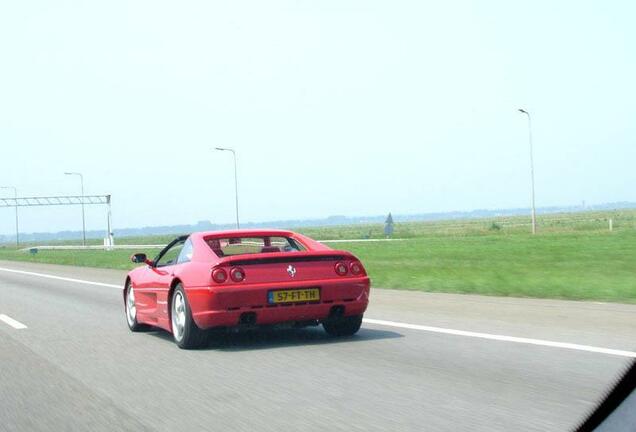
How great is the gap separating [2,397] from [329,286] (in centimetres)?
341

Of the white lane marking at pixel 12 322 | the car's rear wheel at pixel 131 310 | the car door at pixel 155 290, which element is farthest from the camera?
the white lane marking at pixel 12 322

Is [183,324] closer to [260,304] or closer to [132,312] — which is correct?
[260,304]

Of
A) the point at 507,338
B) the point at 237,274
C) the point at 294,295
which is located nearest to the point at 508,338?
the point at 507,338

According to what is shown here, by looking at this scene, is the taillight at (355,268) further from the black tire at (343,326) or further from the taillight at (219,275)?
the taillight at (219,275)

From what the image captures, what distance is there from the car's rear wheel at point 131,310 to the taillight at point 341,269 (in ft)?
10.6

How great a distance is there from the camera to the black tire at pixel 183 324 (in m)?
8.71

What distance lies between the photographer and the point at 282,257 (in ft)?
28.3

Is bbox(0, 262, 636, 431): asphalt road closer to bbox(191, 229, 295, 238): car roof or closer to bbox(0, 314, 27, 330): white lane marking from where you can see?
bbox(0, 314, 27, 330): white lane marking

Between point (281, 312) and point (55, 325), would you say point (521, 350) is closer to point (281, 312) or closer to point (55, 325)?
point (281, 312)

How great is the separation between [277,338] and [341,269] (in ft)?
4.49

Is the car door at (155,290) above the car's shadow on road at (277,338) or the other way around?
above

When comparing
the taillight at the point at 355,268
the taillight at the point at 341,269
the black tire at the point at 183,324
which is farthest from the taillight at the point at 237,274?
the taillight at the point at 355,268

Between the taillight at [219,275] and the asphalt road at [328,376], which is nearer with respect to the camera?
the asphalt road at [328,376]

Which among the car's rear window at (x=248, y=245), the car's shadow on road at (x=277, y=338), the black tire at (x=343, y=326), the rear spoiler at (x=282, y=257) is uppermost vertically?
the car's rear window at (x=248, y=245)
